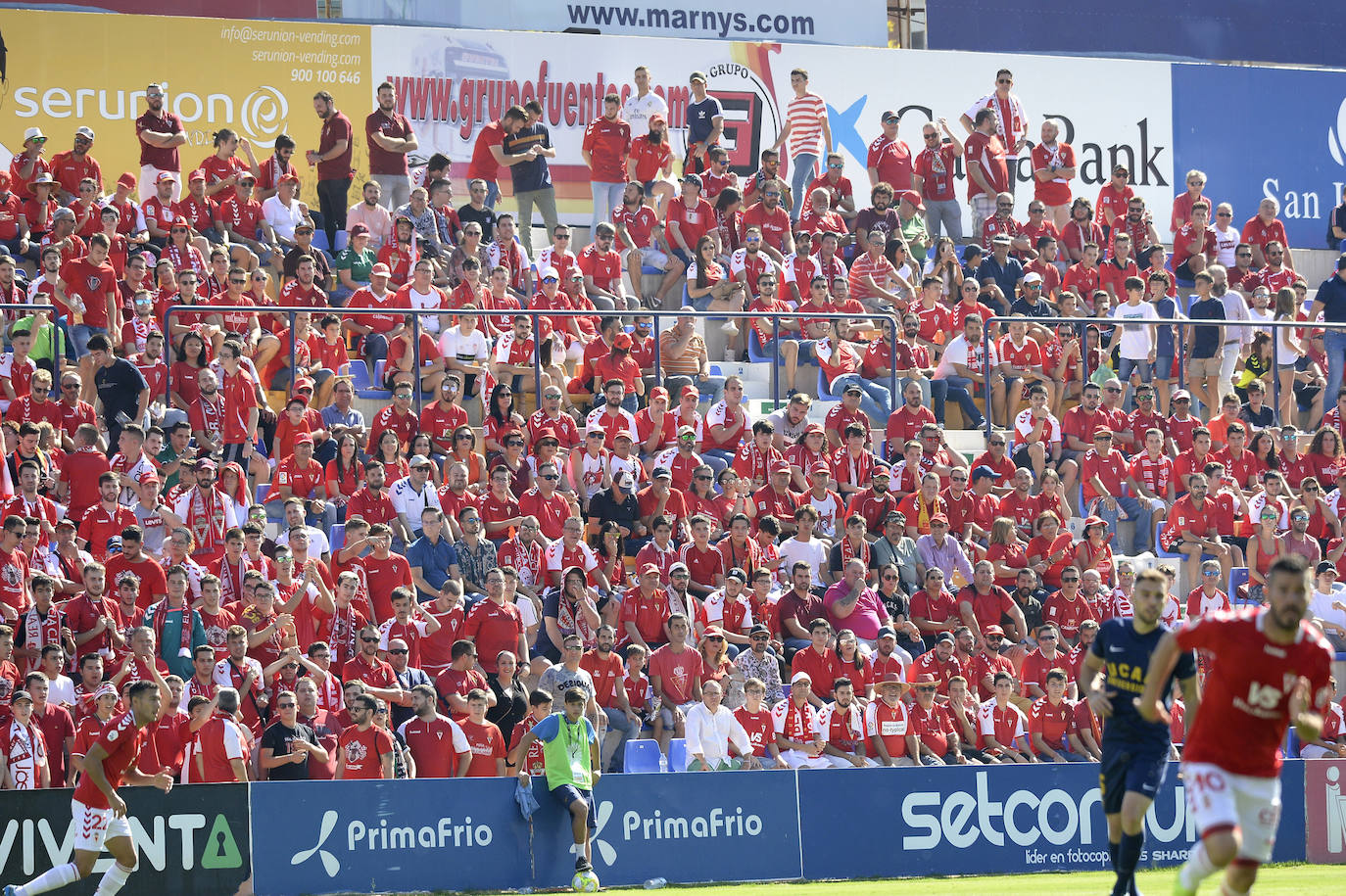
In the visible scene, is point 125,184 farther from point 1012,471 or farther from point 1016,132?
point 1016,132

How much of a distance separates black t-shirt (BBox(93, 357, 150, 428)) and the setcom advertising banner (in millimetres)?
8345

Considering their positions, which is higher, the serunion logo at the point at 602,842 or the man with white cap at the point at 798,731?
the man with white cap at the point at 798,731

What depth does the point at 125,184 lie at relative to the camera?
20.5 m

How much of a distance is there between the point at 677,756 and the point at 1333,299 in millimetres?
11694

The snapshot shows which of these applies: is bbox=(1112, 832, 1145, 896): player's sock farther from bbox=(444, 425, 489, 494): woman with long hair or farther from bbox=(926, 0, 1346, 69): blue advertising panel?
bbox=(926, 0, 1346, 69): blue advertising panel

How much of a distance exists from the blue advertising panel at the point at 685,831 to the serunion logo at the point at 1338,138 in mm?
18838

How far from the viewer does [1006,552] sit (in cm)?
1938

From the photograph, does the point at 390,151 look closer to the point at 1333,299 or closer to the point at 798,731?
the point at 798,731

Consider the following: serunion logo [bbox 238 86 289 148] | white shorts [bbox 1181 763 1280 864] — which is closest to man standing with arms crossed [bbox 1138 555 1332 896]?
white shorts [bbox 1181 763 1280 864]

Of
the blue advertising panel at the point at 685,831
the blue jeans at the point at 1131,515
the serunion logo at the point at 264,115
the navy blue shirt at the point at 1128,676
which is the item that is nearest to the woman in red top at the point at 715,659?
the blue advertising panel at the point at 685,831

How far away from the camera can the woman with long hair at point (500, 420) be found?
62.6 ft

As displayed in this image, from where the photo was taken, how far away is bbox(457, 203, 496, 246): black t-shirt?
22.1 m

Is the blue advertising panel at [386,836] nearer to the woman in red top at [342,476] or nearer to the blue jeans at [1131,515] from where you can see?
the woman in red top at [342,476]

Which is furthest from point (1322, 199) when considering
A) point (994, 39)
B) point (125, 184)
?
point (125, 184)
